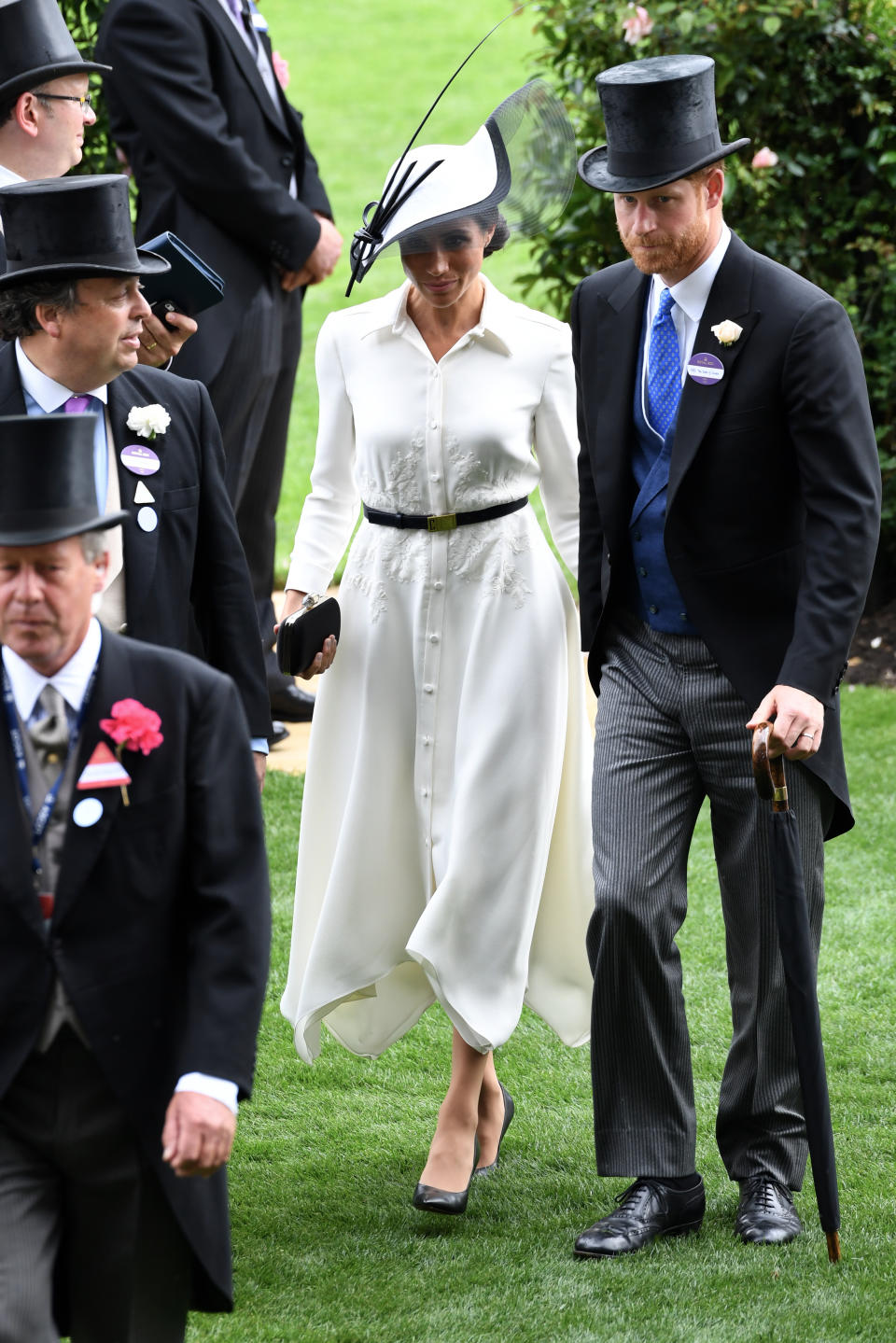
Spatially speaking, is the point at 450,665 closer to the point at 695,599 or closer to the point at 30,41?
the point at 695,599

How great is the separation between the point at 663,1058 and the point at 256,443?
3.82 m

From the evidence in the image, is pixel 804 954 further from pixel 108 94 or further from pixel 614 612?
pixel 108 94

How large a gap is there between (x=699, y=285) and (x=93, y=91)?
444cm

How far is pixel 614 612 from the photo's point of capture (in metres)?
4.40

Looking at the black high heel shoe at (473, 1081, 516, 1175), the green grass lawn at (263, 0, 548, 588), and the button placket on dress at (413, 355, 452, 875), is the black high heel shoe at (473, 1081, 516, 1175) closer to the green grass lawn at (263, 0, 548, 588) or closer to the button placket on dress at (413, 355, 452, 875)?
the button placket on dress at (413, 355, 452, 875)

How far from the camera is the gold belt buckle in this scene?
15.0 feet

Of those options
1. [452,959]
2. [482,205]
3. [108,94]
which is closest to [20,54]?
[482,205]

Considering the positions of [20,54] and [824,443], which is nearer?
[824,443]

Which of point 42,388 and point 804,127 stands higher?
point 42,388

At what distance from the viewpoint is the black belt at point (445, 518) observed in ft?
15.0

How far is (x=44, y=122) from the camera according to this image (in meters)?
4.64

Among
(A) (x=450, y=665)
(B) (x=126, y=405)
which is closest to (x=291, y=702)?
(A) (x=450, y=665)

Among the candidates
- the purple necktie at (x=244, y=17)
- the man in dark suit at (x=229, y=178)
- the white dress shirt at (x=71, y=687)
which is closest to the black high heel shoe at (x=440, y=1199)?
the white dress shirt at (x=71, y=687)

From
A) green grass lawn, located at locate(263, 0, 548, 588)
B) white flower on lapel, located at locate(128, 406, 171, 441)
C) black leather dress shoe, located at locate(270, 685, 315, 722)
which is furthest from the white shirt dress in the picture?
green grass lawn, located at locate(263, 0, 548, 588)
